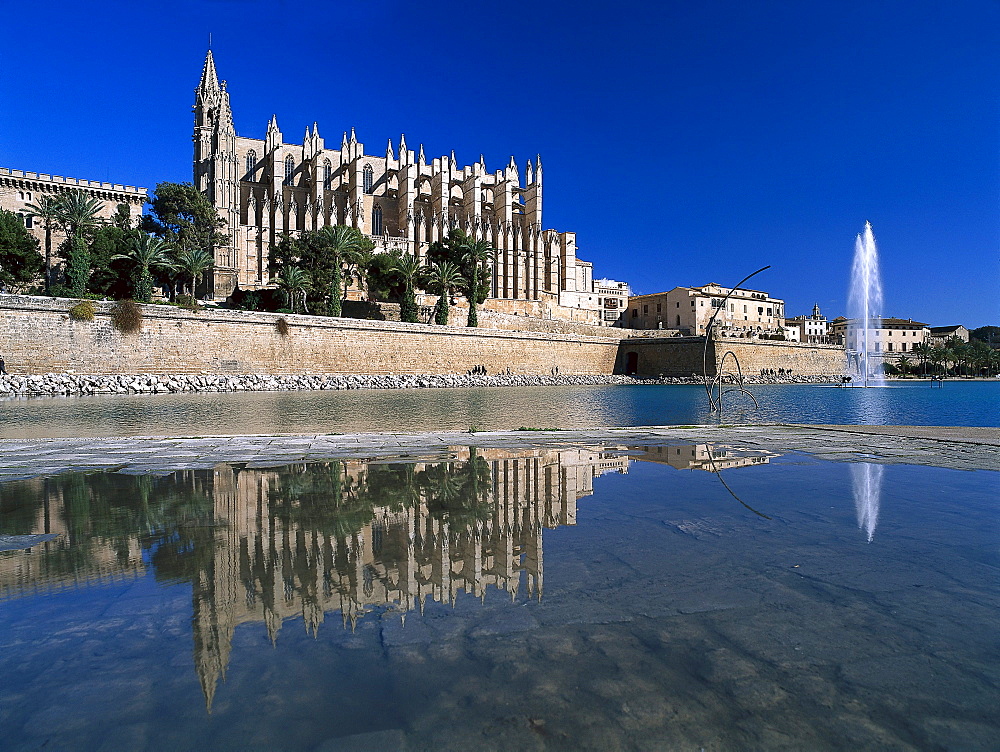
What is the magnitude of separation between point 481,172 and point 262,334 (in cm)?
4281

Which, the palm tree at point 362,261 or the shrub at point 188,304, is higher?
the palm tree at point 362,261

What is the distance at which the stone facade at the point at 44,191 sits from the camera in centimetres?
5228

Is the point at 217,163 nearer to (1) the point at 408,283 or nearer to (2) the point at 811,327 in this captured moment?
(1) the point at 408,283

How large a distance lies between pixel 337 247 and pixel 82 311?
Result: 1859cm

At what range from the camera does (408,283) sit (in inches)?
1916

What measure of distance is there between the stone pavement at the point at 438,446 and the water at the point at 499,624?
194 cm

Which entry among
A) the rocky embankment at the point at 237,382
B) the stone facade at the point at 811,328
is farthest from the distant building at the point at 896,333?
the rocky embankment at the point at 237,382

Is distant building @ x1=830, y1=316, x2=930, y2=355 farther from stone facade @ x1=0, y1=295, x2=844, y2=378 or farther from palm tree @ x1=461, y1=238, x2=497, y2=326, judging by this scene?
palm tree @ x1=461, y1=238, x2=497, y2=326

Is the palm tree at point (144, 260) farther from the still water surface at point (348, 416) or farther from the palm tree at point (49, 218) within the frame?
the still water surface at point (348, 416)

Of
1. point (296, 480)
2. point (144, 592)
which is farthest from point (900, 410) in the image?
point (144, 592)

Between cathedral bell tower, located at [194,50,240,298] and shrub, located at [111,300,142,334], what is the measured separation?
1788cm

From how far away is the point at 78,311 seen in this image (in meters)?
29.6

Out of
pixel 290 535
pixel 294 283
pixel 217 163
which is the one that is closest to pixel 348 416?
pixel 290 535

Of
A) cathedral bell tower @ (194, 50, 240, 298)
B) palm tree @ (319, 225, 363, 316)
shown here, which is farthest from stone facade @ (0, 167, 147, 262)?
palm tree @ (319, 225, 363, 316)
